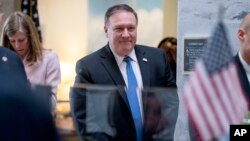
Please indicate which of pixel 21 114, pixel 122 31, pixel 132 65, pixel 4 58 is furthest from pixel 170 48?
pixel 21 114

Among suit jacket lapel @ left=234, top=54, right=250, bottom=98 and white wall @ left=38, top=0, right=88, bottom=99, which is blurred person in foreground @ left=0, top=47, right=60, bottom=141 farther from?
white wall @ left=38, top=0, right=88, bottom=99

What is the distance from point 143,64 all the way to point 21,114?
1.94 metres

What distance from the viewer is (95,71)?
3.56 metres

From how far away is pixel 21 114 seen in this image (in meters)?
1.76

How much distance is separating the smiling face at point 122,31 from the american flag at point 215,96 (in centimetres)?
63

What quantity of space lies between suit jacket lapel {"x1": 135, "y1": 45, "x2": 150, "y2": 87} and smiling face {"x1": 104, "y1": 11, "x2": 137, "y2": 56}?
0.20 feet

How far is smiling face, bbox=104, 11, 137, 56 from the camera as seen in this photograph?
3.69 meters

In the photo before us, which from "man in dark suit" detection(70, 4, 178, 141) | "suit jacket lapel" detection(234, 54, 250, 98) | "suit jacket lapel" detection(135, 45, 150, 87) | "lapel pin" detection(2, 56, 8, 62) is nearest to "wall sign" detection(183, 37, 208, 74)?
"man in dark suit" detection(70, 4, 178, 141)

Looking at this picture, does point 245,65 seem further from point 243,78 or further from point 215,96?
point 215,96

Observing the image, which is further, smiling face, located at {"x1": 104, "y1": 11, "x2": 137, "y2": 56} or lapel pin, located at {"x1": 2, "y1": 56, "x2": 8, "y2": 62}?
smiling face, located at {"x1": 104, "y1": 11, "x2": 137, "y2": 56}

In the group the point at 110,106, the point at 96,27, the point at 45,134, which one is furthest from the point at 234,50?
the point at 96,27

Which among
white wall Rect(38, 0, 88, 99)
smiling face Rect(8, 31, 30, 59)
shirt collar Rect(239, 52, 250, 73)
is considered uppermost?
white wall Rect(38, 0, 88, 99)

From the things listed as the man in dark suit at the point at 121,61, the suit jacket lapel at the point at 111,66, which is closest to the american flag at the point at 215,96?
the man in dark suit at the point at 121,61

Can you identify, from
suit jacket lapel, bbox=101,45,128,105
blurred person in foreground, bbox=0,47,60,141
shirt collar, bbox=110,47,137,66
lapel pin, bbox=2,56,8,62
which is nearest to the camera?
blurred person in foreground, bbox=0,47,60,141
